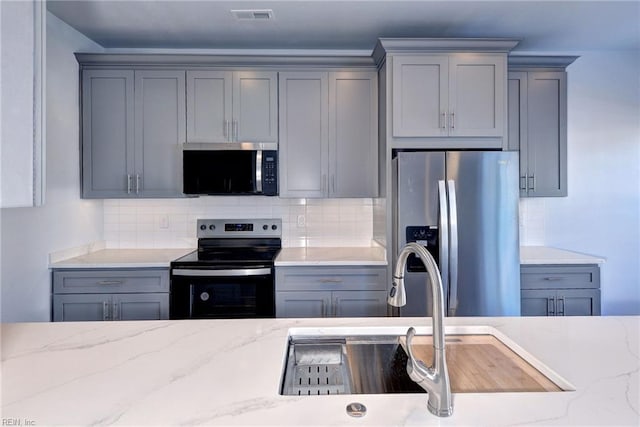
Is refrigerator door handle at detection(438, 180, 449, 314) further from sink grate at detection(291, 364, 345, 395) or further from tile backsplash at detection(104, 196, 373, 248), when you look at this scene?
sink grate at detection(291, 364, 345, 395)

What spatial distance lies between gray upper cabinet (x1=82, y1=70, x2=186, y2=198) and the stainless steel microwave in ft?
0.46

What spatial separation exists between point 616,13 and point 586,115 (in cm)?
87

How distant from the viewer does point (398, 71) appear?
2631 mm

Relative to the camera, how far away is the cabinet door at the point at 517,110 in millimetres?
2912

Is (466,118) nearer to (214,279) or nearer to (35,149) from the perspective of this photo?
(214,279)

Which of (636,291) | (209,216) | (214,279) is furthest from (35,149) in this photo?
(636,291)

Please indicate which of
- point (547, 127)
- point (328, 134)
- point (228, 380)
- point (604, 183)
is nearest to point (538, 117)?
point (547, 127)

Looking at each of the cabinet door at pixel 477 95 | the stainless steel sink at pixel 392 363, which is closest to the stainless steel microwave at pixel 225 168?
the cabinet door at pixel 477 95

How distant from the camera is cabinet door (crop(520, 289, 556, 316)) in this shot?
2.65 m

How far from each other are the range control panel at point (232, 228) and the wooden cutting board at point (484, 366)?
2.12 m

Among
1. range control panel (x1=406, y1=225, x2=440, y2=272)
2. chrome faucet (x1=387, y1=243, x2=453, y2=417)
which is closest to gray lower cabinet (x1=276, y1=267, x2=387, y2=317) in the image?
range control panel (x1=406, y1=225, x2=440, y2=272)

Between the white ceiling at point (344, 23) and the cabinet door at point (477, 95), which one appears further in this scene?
the cabinet door at point (477, 95)

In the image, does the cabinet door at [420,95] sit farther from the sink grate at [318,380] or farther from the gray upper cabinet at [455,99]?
the sink grate at [318,380]

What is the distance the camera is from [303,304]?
8.63 feet
